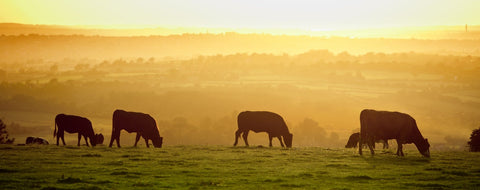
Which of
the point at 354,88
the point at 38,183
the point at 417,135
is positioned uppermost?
the point at 354,88

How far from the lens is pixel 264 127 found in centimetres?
3631

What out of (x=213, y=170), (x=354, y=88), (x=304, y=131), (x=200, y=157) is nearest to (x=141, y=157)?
(x=200, y=157)

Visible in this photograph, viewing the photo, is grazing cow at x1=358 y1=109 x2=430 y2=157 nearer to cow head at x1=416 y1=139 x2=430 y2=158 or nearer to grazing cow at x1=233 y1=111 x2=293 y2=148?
cow head at x1=416 y1=139 x2=430 y2=158

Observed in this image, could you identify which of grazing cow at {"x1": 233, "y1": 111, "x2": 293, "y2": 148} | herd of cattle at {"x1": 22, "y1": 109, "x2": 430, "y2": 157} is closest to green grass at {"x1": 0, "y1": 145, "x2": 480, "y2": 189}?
herd of cattle at {"x1": 22, "y1": 109, "x2": 430, "y2": 157}

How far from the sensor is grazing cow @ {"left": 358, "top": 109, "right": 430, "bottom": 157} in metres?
29.3

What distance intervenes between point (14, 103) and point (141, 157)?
128710mm

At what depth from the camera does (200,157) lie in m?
27.3

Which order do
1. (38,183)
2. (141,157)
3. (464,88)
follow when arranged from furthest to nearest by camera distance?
1. (464,88)
2. (141,157)
3. (38,183)

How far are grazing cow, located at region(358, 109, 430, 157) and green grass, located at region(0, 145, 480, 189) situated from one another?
82cm

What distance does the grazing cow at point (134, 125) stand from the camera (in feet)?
112

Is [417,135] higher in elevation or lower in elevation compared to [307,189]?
higher

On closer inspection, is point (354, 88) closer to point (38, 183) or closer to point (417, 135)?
point (417, 135)

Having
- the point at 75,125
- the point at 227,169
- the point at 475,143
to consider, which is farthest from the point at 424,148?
the point at 75,125

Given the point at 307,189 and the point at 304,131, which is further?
the point at 304,131
